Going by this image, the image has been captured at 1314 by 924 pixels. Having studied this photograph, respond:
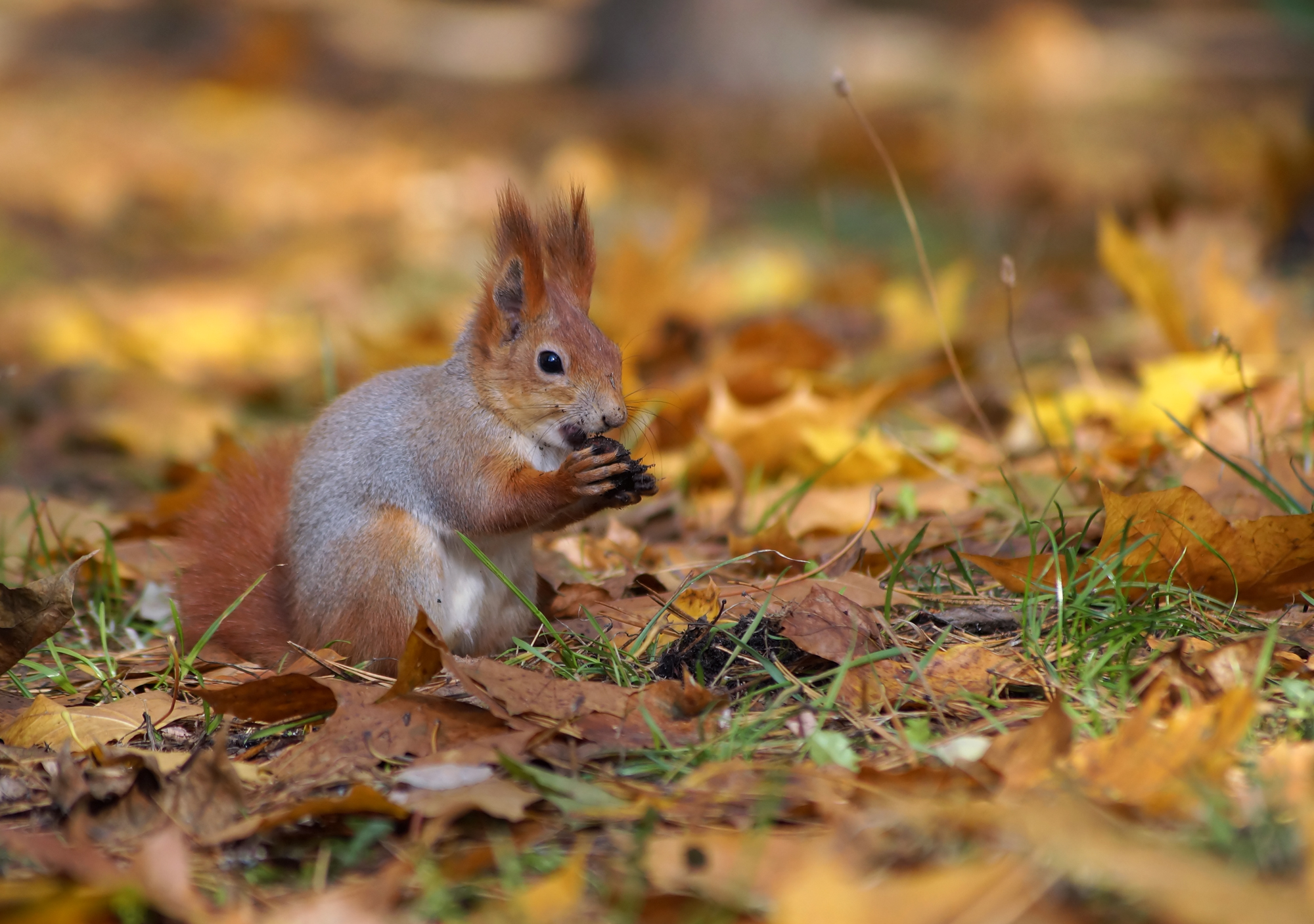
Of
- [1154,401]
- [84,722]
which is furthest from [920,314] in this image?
[84,722]

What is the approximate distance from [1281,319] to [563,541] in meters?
2.21

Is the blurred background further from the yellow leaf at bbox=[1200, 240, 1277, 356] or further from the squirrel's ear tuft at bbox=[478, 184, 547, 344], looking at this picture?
the squirrel's ear tuft at bbox=[478, 184, 547, 344]

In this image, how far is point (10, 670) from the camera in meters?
2.13

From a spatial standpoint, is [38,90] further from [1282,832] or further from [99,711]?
[1282,832]

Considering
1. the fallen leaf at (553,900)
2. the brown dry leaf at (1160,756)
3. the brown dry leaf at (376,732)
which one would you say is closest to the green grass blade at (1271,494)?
the brown dry leaf at (1160,756)

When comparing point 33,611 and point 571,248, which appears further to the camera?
point 571,248

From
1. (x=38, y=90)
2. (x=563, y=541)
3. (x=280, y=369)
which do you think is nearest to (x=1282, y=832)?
(x=563, y=541)

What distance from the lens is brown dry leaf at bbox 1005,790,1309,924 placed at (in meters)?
0.99

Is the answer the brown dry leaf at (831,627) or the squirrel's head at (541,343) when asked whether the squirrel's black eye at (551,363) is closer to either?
the squirrel's head at (541,343)

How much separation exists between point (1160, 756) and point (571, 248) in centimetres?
144

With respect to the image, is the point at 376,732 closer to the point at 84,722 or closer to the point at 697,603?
the point at 84,722

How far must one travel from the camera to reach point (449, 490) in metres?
2.22

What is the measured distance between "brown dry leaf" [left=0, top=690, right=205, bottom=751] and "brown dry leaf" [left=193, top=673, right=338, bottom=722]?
113 mm

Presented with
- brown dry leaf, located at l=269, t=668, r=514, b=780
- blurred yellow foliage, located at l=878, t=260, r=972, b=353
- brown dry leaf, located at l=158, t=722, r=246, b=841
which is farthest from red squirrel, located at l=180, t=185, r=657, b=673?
blurred yellow foliage, located at l=878, t=260, r=972, b=353
